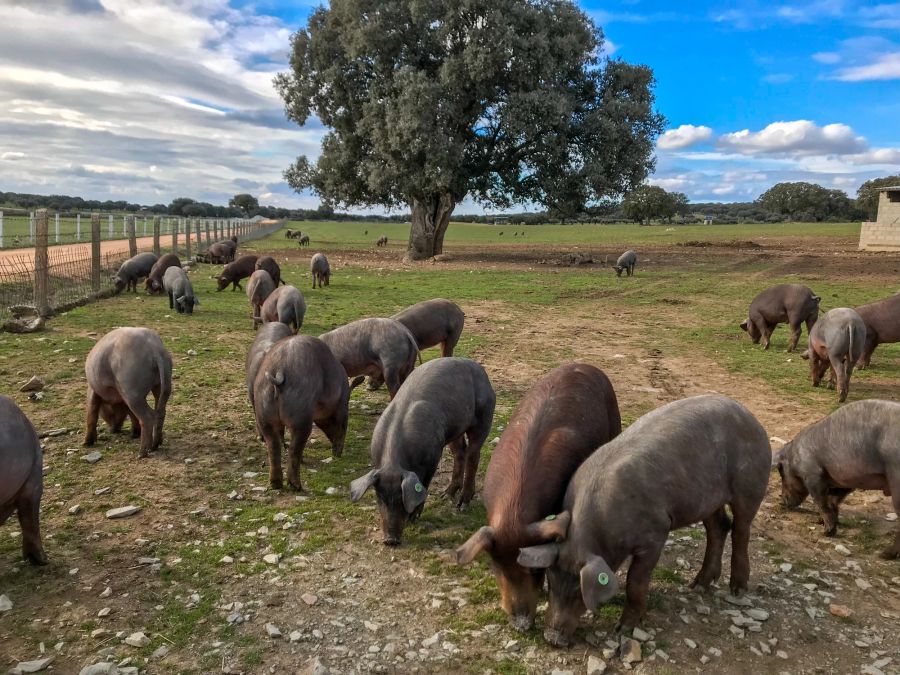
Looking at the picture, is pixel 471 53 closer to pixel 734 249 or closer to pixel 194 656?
pixel 734 249

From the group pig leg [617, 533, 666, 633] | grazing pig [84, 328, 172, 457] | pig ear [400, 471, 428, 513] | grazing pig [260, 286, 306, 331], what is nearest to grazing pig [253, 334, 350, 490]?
grazing pig [84, 328, 172, 457]

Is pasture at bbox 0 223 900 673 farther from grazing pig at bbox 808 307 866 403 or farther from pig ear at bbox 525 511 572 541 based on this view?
pig ear at bbox 525 511 572 541

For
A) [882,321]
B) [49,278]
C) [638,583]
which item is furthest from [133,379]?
[49,278]

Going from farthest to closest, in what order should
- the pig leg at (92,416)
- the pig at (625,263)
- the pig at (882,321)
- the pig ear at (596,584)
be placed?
the pig at (625,263), the pig at (882,321), the pig leg at (92,416), the pig ear at (596,584)

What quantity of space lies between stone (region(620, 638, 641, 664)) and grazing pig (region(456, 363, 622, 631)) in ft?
1.84

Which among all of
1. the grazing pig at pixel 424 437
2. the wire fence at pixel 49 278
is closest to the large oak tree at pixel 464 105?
the wire fence at pixel 49 278

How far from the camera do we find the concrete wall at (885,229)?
34.7 m

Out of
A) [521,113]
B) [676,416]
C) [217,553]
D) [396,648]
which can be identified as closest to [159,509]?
[217,553]

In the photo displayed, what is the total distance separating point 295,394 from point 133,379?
1.84 meters

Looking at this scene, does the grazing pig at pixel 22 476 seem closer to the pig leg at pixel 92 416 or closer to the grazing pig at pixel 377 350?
the pig leg at pixel 92 416

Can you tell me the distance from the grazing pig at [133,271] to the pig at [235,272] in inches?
78.6

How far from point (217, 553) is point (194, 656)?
1.19 metres

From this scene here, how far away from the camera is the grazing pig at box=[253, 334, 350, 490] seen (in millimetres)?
6000

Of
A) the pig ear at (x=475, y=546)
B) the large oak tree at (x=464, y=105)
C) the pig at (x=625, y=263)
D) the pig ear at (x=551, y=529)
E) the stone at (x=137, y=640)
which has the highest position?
the large oak tree at (x=464, y=105)
